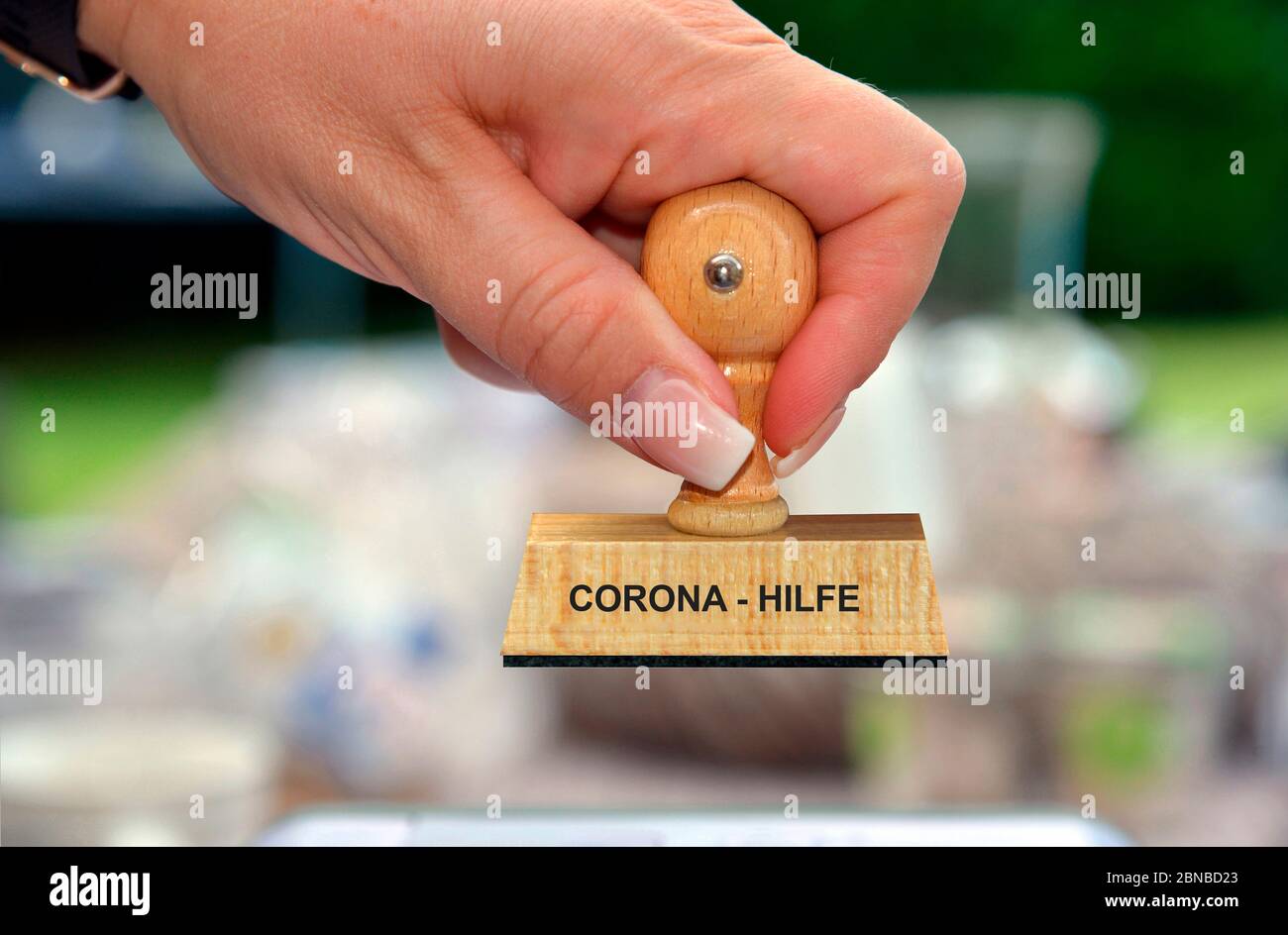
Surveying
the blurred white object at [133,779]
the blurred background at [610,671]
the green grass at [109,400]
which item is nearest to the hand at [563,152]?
the blurred background at [610,671]

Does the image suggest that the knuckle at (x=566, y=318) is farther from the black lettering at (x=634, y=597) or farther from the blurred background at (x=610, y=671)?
the blurred background at (x=610, y=671)

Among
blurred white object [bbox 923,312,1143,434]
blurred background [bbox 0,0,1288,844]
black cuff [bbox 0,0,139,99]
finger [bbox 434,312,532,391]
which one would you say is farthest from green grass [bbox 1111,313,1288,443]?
Result: black cuff [bbox 0,0,139,99]

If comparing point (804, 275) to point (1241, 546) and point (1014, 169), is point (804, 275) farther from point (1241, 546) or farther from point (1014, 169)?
point (1014, 169)

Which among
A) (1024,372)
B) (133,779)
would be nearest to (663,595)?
(133,779)

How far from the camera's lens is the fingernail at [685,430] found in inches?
24.0

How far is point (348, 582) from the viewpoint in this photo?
123 centimetres

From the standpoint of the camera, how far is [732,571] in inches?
25.6

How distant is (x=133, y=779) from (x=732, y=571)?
63 cm

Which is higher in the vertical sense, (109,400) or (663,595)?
(109,400)

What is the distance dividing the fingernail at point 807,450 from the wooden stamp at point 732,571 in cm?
6

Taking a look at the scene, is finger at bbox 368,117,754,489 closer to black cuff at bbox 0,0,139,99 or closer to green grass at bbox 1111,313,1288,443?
black cuff at bbox 0,0,139,99

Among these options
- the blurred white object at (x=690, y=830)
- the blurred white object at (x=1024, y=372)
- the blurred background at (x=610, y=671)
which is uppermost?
the blurred white object at (x=1024, y=372)

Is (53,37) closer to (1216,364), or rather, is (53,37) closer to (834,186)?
(834,186)

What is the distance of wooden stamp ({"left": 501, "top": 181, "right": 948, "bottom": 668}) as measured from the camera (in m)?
0.63
